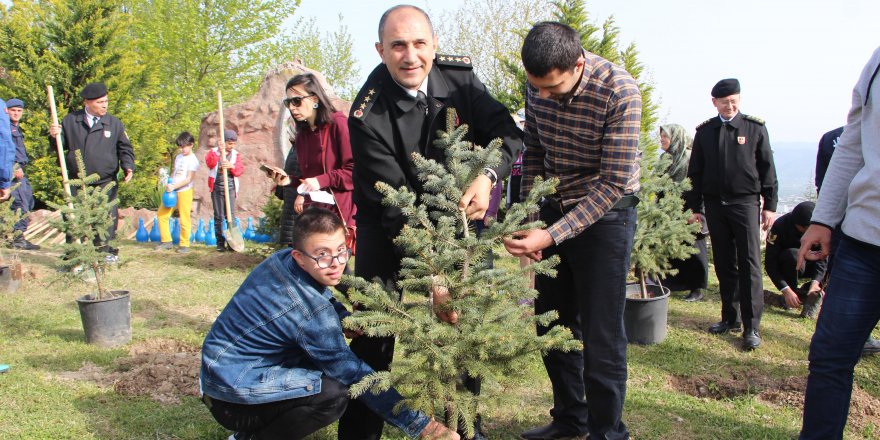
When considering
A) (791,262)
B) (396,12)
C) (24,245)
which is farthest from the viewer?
(24,245)

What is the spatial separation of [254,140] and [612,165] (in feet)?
37.2

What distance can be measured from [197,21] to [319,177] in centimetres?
1903

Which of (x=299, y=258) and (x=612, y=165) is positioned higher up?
(x=612, y=165)

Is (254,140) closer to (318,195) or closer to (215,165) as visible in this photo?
(215,165)

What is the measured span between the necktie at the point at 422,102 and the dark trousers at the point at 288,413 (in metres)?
1.25

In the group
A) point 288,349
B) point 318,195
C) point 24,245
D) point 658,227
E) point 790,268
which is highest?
point 318,195

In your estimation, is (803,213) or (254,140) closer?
(803,213)

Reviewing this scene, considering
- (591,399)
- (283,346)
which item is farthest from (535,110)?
A: (283,346)

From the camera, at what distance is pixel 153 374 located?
421cm

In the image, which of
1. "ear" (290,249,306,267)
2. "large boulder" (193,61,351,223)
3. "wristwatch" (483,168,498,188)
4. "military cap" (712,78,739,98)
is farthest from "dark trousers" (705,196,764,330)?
"large boulder" (193,61,351,223)

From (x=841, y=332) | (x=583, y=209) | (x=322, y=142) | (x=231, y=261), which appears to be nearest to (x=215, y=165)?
(x=231, y=261)

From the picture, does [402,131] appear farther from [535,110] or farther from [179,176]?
[179,176]

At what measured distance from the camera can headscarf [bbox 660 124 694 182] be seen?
7.39 m

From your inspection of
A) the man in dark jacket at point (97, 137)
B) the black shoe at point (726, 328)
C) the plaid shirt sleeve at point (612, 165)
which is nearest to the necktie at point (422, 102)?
the plaid shirt sleeve at point (612, 165)
